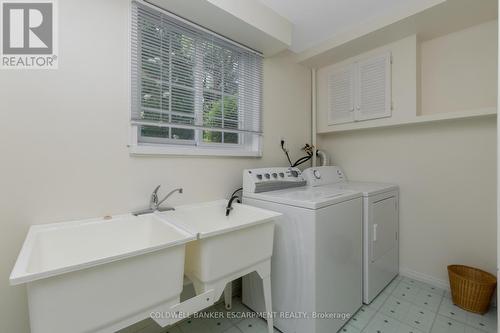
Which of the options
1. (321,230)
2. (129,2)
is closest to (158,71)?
(129,2)

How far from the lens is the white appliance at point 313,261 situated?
54.0 inches

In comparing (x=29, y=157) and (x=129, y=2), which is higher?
(x=129, y=2)

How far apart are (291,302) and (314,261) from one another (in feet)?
1.25

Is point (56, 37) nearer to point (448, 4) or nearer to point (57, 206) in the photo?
point (57, 206)

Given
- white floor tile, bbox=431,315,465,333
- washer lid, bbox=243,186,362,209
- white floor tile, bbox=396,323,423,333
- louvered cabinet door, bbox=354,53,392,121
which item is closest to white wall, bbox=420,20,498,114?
louvered cabinet door, bbox=354,53,392,121

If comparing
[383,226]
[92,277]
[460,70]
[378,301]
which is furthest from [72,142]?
[460,70]

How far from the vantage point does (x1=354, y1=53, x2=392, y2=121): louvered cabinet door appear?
6.85 ft

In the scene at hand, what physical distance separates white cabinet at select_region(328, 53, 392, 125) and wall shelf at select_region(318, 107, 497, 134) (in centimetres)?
5

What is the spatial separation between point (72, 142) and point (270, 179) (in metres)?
1.35

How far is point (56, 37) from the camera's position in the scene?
119 centimetres

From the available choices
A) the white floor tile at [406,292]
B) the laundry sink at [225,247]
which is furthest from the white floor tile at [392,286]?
the laundry sink at [225,247]

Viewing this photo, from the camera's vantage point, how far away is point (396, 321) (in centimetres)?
161

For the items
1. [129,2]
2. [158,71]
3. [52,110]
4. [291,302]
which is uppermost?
[129,2]

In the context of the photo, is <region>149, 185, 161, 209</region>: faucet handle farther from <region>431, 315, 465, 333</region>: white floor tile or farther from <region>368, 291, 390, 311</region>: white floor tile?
<region>431, 315, 465, 333</region>: white floor tile
